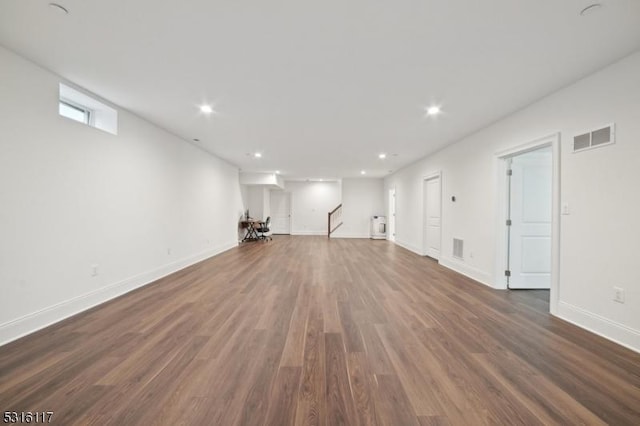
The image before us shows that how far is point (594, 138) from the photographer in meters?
2.44

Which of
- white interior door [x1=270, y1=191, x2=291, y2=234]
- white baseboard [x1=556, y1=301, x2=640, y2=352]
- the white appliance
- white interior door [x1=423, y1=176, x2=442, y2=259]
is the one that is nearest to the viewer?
white baseboard [x1=556, y1=301, x2=640, y2=352]

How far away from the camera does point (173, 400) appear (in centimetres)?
149

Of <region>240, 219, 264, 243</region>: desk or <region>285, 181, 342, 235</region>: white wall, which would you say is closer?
<region>240, 219, 264, 243</region>: desk

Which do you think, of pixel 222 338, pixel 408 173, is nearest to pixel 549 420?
pixel 222 338

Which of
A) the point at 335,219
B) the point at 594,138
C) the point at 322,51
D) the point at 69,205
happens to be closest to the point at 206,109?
the point at 69,205

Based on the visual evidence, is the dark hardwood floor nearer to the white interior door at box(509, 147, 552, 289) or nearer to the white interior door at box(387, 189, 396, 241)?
the white interior door at box(509, 147, 552, 289)

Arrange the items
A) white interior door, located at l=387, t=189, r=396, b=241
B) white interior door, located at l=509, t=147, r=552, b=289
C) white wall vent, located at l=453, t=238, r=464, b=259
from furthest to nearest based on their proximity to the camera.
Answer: white interior door, located at l=387, t=189, r=396, b=241 < white wall vent, located at l=453, t=238, r=464, b=259 < white interior door, located at l=509, t=147, r=552, b=289

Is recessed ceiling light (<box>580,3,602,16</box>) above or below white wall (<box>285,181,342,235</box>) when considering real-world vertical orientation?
above

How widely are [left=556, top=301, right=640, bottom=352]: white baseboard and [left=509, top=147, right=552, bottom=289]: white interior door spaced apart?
1.11m

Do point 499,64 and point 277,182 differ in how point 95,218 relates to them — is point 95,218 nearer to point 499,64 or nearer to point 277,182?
point 499,64

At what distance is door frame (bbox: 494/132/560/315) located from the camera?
279 cm

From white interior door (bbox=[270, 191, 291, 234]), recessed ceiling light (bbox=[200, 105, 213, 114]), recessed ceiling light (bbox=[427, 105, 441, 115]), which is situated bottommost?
white interior door (bbox=[270, 191, 291, 234])

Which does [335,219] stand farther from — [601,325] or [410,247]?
[601,325]

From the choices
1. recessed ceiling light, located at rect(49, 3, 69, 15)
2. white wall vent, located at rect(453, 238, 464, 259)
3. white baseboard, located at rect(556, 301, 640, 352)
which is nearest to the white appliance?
white wall vent, located at rect(453, 238, 464, 259)
